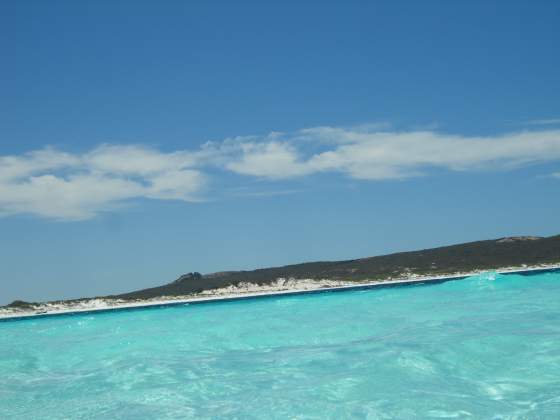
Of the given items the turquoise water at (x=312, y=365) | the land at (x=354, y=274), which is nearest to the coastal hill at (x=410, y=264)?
the land at (x=354, y=274)

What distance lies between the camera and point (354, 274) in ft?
81.5

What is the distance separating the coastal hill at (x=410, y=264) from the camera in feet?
73.5

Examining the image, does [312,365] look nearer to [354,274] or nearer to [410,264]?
[354,274]

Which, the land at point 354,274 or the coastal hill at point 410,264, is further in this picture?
the coastal hill at point 410,264

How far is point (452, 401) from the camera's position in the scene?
496cm

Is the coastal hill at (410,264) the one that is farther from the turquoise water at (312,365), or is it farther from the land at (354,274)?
the turquoise water at (312,365)

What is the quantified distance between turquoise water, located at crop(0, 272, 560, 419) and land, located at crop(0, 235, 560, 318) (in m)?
5.92

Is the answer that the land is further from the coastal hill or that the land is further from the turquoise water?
the turquoise water

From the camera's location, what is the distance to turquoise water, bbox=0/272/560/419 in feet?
16.9

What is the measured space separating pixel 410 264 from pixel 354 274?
3.06 meters

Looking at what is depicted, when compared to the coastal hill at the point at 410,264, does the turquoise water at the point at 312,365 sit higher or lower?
lower

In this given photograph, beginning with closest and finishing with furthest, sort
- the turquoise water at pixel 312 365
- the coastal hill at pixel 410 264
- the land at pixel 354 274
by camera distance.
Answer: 1. the turquoise water at pixel 312 365
2. the land at pixel 354 274
3. the coastal hill at pixel 410 264

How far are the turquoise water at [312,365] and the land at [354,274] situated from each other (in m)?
5.92

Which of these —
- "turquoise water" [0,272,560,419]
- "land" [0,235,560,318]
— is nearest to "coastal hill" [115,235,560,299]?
"land" [0,235,560,318]
